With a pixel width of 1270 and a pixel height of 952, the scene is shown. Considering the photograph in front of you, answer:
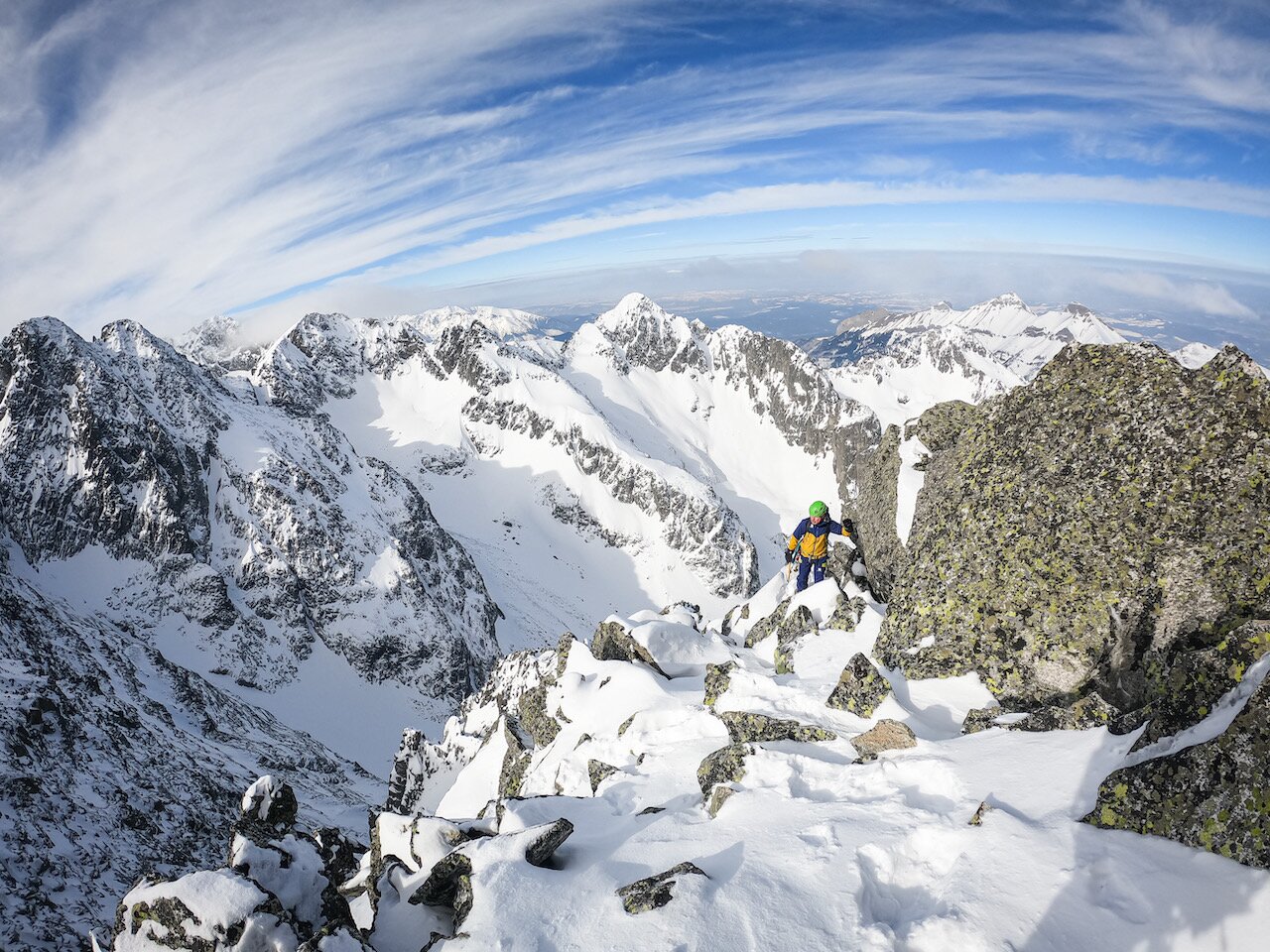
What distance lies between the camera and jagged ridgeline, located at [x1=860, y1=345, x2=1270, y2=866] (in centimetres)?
684

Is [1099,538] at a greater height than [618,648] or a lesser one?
greater

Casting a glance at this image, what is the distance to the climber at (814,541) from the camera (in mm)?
22344

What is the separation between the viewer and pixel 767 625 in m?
24.4

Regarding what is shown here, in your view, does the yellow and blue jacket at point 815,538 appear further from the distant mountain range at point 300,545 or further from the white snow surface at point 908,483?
the distant mountain range at point 300,545

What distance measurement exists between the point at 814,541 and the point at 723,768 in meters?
12.2

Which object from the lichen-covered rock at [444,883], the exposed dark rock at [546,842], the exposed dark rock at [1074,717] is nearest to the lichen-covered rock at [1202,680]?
the exposed dark rock at [1074,717]

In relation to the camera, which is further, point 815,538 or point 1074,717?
point 815,538

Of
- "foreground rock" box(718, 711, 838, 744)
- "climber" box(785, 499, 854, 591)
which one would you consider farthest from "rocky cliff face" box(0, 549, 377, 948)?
"climber" box(785, 499, 854, 591)

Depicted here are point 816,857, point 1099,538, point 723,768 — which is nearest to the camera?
point 816,857

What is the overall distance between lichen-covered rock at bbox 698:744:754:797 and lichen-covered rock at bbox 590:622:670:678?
34.4ft

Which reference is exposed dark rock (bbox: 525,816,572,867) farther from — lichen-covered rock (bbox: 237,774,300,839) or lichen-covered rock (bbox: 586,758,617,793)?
lichen-covered rock (bbox: 237,774,300,839)

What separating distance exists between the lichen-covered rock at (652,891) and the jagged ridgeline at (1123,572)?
5554mm

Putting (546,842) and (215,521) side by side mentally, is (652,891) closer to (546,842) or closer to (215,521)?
(546,842)

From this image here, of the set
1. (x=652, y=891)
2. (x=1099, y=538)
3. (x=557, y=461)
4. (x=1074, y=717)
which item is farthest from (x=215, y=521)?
(x=1099, y=538)
